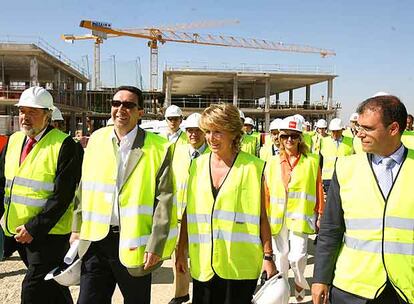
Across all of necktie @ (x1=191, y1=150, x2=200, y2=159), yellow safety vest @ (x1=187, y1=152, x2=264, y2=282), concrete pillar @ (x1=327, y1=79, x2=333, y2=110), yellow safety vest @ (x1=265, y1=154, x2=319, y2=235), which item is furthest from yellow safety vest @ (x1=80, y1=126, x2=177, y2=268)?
concrete pillar @ (x1=327, y1=79, x2=333, y2=110)

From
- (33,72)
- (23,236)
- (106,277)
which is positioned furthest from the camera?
(33,72)

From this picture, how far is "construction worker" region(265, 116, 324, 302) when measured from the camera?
4.73 m

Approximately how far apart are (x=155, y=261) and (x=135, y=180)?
582 mm

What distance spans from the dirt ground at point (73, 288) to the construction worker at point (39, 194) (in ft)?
4.72

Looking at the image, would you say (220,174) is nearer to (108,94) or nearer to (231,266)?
(231,266)

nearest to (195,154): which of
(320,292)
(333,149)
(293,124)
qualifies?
(293,124)

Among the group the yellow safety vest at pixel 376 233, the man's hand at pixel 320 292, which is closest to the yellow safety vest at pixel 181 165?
the man's hand at pixel 320 292

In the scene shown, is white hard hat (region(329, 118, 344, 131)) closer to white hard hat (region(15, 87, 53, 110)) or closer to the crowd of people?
the crowd of people

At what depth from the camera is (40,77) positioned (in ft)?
162

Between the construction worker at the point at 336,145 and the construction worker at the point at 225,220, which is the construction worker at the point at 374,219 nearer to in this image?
the construction worker at the point at 225,220

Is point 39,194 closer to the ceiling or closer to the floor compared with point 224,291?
closer to the ceiling

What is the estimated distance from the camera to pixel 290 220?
4.79m

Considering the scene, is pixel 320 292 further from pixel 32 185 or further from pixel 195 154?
pixel 195 154

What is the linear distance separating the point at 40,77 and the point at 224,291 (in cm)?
5136
